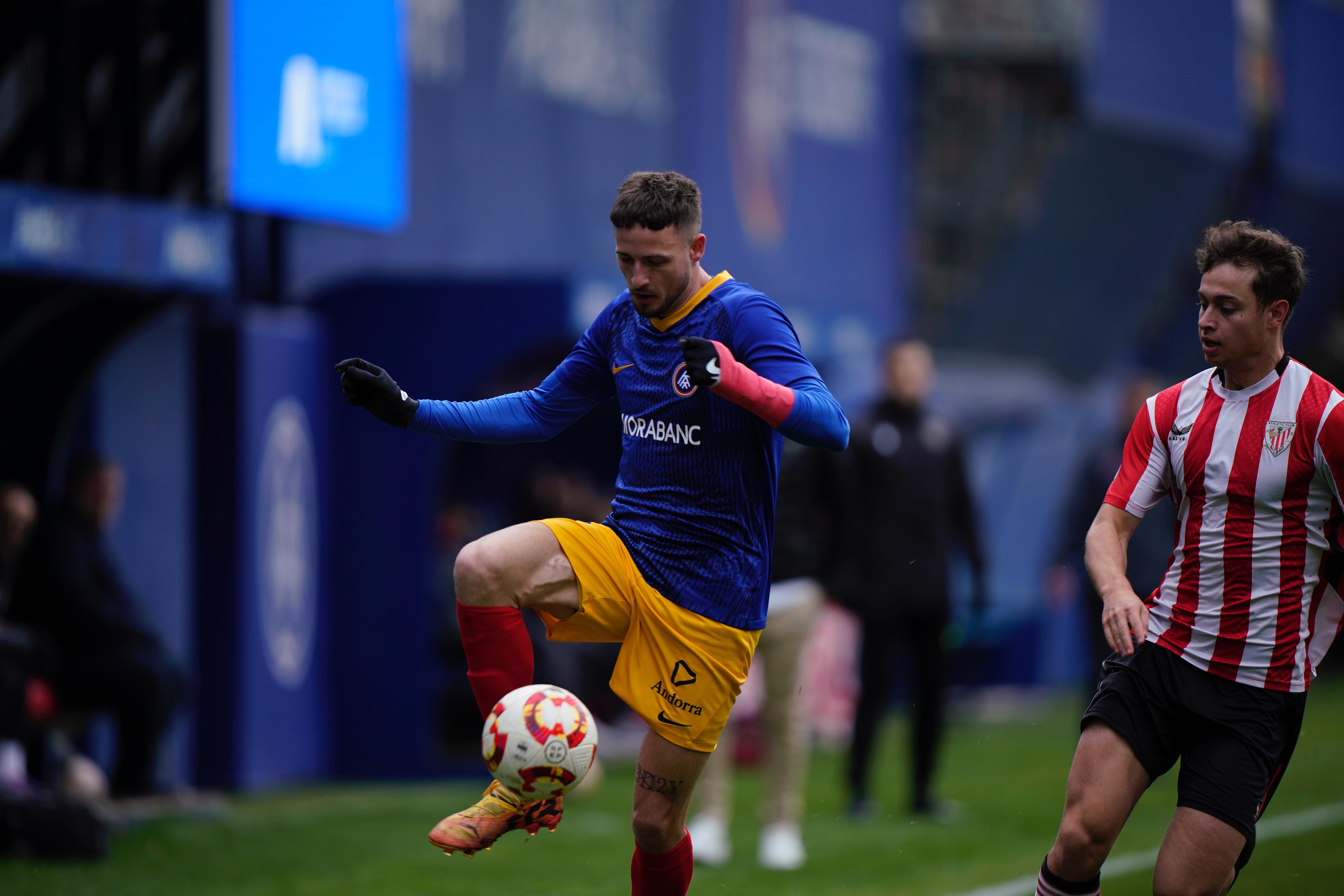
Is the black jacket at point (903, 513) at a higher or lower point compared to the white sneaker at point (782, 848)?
higher

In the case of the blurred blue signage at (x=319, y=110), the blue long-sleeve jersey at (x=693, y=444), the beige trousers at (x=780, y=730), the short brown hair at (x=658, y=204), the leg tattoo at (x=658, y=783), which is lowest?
the beige trousers at (x=780, y=730)

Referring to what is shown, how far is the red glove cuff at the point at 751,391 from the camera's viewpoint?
4.35m

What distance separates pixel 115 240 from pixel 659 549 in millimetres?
4518

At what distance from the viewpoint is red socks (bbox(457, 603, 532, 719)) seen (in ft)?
15.8

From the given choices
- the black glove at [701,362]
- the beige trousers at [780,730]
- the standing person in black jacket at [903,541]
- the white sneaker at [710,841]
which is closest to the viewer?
the black glove at [701,362]

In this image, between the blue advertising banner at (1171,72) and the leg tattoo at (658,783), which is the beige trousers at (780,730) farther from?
the blue advertising banner at (1171,72)

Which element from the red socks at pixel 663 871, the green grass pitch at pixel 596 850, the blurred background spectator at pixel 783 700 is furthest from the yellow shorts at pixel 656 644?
the blurred background spectator at pixel 783 700

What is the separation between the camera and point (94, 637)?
8.79 m

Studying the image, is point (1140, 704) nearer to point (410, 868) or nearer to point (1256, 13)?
point (410, 868)

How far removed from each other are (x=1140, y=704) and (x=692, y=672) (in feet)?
4.20

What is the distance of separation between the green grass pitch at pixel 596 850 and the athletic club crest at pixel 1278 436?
3.17 metres

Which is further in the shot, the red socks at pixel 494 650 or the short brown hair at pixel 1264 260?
the red socks at pixel 494 650

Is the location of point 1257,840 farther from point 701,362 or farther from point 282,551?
point 282,551

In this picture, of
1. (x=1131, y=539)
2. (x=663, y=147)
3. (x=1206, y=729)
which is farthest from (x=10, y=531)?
(x=663, y=147)
